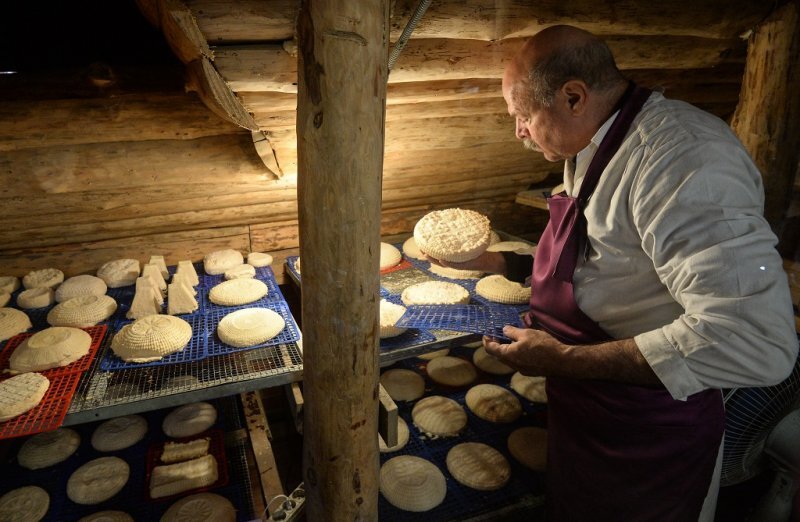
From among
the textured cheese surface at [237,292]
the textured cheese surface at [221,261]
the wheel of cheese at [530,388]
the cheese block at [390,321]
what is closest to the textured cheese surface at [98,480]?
the textured cheese surface at [237,292]

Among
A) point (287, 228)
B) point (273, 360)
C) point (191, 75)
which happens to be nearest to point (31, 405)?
point (273, 360)

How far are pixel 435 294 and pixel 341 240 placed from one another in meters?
1.43

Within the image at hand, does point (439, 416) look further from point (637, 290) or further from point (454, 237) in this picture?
point (637, 290)

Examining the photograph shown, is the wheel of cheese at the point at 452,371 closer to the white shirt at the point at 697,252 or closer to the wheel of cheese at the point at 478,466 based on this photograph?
the wheel of cheese at the point at 478,466

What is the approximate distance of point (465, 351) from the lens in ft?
14.3

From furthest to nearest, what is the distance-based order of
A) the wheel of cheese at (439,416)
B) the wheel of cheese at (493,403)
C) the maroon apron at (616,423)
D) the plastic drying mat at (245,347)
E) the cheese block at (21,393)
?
the wheel of cheese at (493,403), the wheel of cheese at (439,416), the plastic drying mat at (245,347), the cheese block at (21,393), the maroon apron at (616,423)

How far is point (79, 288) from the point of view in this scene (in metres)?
3.16

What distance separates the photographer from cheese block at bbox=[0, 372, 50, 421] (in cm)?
205

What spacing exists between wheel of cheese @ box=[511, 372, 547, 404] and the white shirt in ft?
6.64

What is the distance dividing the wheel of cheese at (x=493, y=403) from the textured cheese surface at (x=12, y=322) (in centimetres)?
300

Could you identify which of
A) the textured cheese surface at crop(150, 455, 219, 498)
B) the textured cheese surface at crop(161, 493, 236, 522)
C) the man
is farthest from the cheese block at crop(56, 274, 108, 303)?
the man

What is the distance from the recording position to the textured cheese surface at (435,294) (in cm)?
294

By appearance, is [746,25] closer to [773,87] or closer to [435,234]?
[773,87]

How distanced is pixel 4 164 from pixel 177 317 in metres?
1.47
